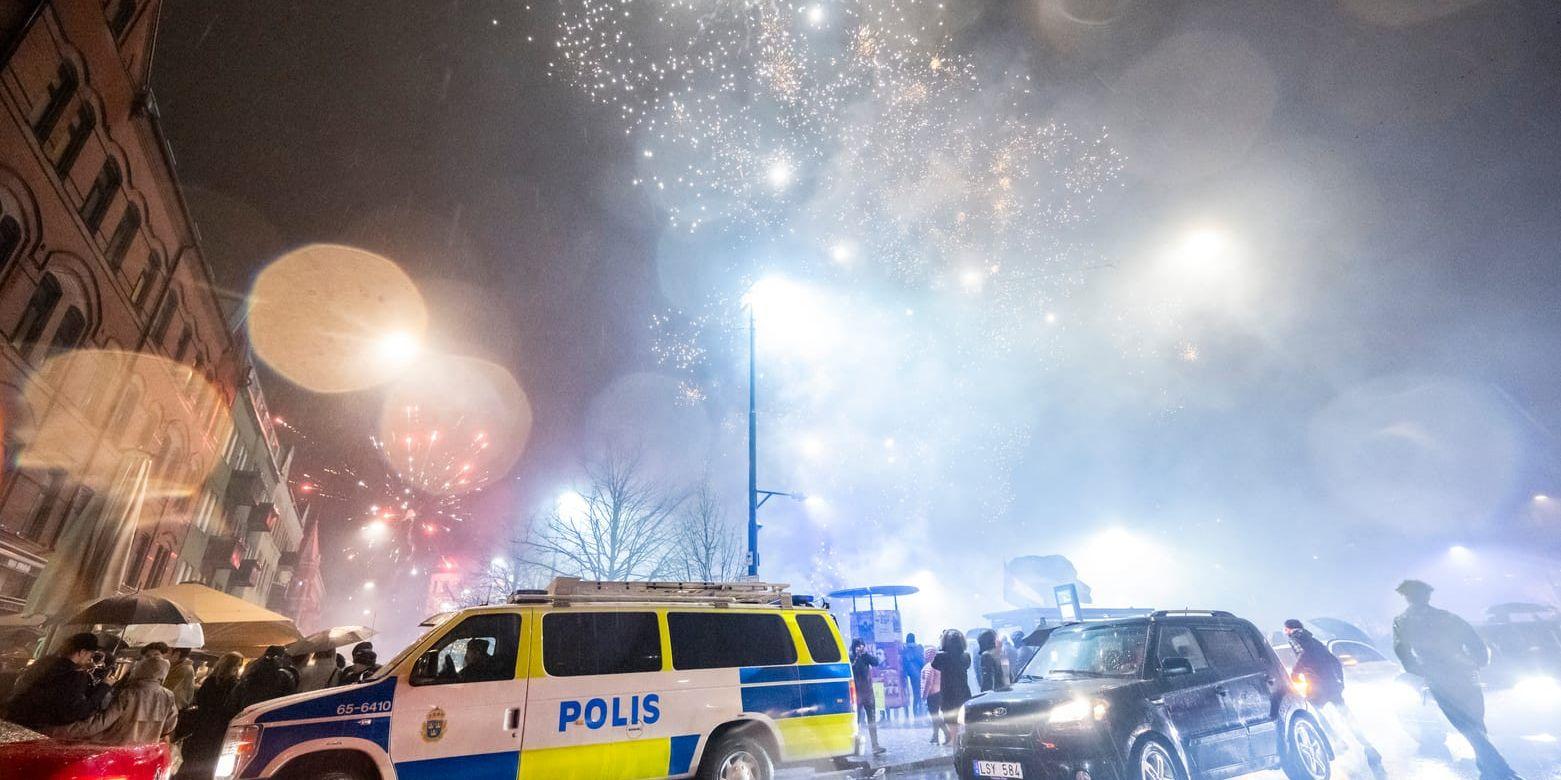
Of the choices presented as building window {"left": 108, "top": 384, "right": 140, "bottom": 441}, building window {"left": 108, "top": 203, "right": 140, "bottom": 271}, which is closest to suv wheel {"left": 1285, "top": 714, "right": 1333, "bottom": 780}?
building window {"left": 108, "top": 384, "right": 140, "bottom": 441}

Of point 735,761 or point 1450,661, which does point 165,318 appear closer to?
point 735,761

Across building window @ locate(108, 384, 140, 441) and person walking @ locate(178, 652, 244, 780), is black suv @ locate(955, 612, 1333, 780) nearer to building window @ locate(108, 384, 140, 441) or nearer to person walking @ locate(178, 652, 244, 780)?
person walking @ locate(178, 652, 244, 780)

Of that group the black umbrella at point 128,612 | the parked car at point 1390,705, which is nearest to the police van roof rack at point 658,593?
the parked car at point 1390,705

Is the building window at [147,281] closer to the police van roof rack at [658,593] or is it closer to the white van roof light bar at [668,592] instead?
the police van roof rack at [658,593]

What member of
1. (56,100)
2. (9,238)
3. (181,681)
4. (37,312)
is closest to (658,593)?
→ (181,681)

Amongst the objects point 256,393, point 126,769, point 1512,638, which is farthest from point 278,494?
point 1512,638

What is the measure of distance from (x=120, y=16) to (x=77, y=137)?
3.70 meters

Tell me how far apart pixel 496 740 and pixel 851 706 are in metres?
4.10

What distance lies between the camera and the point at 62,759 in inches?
147

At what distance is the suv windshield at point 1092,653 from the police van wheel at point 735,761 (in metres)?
3.52

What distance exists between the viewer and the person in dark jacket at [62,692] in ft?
17.3

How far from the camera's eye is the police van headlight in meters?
4.94

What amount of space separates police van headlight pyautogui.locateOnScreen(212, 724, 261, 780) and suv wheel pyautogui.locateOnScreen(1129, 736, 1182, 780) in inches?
312

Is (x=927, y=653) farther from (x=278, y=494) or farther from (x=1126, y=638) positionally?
(x=278, y=494)
